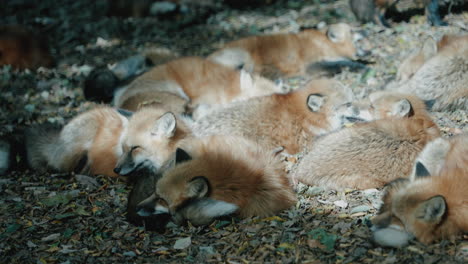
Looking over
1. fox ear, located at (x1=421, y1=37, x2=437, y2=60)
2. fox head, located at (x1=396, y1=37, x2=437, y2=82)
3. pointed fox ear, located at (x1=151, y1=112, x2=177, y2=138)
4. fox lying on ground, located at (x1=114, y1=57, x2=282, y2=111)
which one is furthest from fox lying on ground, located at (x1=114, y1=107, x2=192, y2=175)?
fox ear, located at (x1=421, y1=37, x2=437, y2=60)

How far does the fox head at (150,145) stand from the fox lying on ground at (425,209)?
8.08ft

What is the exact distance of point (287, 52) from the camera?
8984mm

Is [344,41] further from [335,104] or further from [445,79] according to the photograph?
[335,104]

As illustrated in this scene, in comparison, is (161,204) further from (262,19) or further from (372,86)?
Result: (262,19)

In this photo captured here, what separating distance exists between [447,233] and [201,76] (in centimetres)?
498

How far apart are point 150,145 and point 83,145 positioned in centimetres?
101

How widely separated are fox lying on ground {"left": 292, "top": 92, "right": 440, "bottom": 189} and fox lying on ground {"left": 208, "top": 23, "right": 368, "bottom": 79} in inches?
157

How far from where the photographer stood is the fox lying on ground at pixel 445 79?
605 cm

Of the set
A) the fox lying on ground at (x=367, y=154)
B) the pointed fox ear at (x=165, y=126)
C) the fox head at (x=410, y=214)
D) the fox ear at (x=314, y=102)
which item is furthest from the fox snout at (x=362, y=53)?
the fox head at (x=410, y=214)

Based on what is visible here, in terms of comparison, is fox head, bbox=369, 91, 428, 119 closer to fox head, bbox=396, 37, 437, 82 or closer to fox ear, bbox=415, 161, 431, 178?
fox head, bbox=396, 37, 437, 82

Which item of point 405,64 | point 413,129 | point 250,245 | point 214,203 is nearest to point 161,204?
point 214,203

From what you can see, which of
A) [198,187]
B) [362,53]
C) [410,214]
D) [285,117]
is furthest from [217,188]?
[362,53]

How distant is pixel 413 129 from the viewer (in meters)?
4.77

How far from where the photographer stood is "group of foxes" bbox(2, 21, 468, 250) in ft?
11.9
